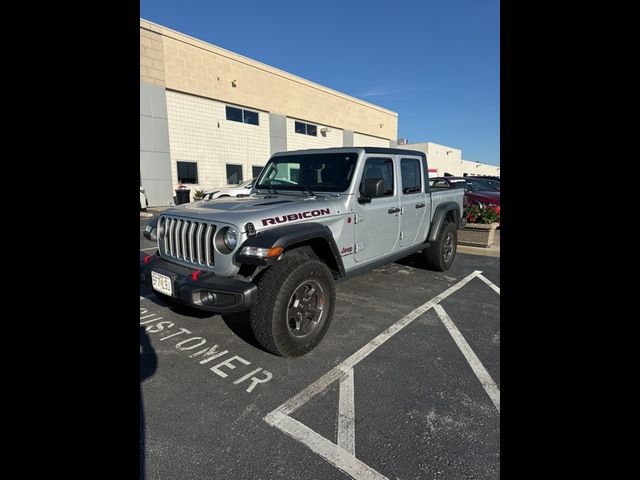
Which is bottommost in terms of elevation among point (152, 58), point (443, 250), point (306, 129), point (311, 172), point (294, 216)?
point (443, 250)

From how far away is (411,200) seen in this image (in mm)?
4887

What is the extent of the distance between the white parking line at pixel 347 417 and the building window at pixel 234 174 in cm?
1800

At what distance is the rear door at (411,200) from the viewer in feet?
15.6

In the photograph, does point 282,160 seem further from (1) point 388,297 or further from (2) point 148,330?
(2) point 148,330

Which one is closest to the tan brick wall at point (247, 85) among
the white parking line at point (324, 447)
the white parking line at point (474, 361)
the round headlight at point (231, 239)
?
the round headlight at point (231, 239)

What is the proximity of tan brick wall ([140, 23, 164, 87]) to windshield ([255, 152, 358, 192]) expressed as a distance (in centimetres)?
Answer: 1392

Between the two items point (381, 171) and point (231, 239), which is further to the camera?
point (381, 171)

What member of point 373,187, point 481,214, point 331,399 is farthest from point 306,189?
point 481,214

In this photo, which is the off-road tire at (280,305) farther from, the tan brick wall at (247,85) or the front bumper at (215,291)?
the tan brick wall at (247,85)

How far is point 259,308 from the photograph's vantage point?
290cm

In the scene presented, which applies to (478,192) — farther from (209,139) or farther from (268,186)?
(209,139)

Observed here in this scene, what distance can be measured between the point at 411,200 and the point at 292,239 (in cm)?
246

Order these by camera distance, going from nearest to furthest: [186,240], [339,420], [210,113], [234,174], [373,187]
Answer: [339,420]
[186,240]
[373,187]
[210,113]
[234,174]
